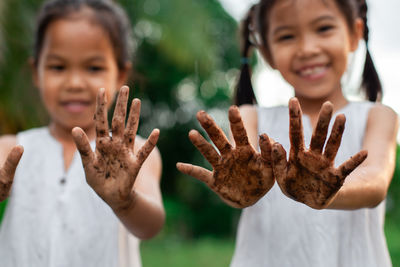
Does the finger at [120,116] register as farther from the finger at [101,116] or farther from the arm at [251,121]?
the arm at [251,121]

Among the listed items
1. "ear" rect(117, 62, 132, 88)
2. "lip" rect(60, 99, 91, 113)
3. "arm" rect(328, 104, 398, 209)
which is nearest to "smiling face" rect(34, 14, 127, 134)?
"lip" rect(60, 99, 91, 113)

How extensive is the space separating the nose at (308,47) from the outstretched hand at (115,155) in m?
0.69

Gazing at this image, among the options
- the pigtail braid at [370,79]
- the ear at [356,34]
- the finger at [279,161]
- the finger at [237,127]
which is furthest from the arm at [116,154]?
the pigtail braid at [370,79]

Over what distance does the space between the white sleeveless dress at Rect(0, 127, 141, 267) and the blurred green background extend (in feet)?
5.38

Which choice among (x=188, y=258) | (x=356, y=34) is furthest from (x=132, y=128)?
(x=188, y=258)

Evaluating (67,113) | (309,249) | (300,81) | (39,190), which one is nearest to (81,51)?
(67,113)

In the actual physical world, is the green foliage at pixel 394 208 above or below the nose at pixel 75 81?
below

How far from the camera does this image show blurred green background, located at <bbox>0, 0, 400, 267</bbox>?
528 cm

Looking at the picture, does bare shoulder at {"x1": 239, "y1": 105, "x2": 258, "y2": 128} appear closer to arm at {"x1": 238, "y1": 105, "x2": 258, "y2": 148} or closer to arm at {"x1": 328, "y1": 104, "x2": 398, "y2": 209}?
arm at {"x1": 238, "y1": 105, "x2": 258, "y2": 148}

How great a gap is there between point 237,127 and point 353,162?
0.33m

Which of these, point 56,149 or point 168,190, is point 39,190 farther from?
point 168,190

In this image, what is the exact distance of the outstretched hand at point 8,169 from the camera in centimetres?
146

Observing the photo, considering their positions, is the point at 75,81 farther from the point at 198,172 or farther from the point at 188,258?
the point at 188,258

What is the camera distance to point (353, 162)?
4.08 ft
